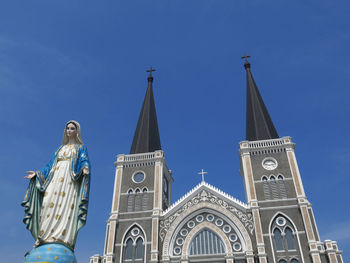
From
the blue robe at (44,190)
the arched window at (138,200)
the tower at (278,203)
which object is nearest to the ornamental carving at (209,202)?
the tower at (278,203)

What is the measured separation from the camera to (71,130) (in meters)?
9.56

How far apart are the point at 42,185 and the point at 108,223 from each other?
1962 centimetres

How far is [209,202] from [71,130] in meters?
19.4

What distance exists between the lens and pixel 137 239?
26.0 metres

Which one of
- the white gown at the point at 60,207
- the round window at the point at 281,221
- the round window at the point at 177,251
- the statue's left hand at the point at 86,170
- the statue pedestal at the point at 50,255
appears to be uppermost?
the round window at the point at 281,221

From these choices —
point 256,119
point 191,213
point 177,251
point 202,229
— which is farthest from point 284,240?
point 256,119

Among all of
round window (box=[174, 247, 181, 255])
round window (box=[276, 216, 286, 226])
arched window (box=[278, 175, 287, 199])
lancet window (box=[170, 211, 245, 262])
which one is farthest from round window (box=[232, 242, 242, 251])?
arched window (box=[278, 175, 287, 199])

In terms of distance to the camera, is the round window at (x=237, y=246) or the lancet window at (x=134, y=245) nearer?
the round window at (x=237, y=246)

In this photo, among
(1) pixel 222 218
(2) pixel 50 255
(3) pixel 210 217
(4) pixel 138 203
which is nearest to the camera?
(2) pixel 50 255

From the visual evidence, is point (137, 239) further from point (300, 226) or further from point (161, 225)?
point (300, 226)

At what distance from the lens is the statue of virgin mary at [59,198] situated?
7680 millimetres

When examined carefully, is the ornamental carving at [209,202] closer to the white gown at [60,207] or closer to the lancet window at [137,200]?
the lancet window at [137,200]

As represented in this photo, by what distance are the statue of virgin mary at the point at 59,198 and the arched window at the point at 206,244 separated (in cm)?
1849

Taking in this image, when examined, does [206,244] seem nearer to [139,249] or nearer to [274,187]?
[139,249]
